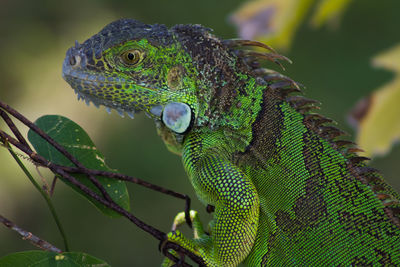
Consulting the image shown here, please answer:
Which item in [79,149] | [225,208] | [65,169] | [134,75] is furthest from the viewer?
[134,75]

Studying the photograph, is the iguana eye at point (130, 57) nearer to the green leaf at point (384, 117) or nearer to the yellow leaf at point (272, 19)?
the yellow leaf at point (272, 19)

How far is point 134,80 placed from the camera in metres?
2.33

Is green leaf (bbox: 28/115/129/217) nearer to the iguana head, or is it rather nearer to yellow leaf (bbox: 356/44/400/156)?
the iguana head

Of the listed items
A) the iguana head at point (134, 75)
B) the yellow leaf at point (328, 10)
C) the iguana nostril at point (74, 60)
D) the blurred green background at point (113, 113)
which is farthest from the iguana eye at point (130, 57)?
the blurred green background at point (113, 113)

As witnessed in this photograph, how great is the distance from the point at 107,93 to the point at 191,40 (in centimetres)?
51

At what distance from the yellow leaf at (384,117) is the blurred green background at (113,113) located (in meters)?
3.96

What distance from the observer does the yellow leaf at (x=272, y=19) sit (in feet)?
7.36

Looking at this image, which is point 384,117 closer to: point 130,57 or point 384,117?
point 384,117

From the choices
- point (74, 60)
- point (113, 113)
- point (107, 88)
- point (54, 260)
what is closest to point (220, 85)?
point (107, 88)

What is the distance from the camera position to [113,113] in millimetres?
6984

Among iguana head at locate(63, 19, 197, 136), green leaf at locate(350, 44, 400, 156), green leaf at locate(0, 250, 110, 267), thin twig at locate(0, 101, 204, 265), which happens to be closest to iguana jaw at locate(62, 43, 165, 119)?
iguana head at locate(63, 19, 197, 136)

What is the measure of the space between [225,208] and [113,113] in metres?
4.98

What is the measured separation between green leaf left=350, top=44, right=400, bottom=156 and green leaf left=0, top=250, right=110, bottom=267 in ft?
4.29

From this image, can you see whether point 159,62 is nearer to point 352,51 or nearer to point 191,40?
→ point 191,40
